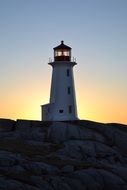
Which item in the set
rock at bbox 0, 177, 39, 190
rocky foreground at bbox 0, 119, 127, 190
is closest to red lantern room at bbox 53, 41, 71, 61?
rocky foreground at bbox 0, 119, 127, 190

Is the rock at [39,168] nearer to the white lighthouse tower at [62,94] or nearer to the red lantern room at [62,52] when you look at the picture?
the white lighthouse tower at [62,94]

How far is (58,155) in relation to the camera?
4709cm

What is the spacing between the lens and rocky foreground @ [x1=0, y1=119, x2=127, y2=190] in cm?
3725

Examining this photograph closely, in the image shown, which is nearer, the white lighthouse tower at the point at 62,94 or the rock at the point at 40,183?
the rock at the point at 40,183

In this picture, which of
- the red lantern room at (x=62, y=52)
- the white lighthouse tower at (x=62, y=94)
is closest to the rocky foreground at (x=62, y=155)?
the white lighthouse tower at (x=62, y=94)

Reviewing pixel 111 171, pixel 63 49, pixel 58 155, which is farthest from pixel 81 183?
pixel 63 49

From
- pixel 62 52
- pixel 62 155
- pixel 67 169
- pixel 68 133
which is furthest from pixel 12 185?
pixel 62 52

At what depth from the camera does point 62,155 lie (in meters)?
47.7

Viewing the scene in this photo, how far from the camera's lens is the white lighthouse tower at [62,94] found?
2618 inches

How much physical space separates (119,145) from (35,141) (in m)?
10.2

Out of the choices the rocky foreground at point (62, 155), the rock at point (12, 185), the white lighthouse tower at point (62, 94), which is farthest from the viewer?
the white lighthouse tower at point (62, 94)

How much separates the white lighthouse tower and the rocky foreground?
7.03 m

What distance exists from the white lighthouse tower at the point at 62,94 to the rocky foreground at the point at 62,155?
7.03 meters

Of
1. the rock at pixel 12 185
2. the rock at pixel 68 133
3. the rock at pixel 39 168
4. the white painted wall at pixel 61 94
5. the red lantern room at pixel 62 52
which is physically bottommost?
the rock at pixel 12 185
